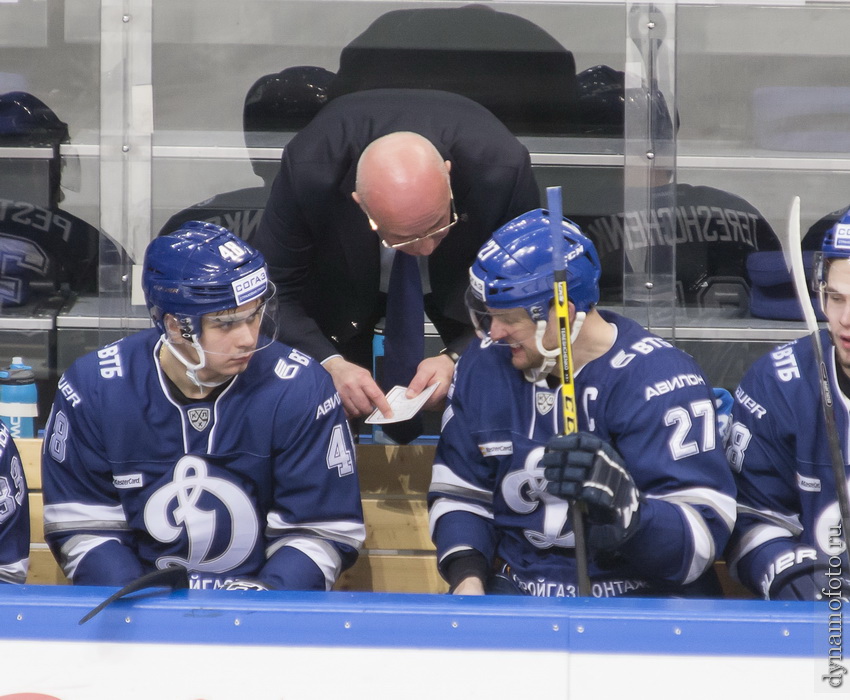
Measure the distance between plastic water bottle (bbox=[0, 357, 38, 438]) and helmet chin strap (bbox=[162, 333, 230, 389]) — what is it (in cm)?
120

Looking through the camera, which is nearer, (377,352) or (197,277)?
(197,277)

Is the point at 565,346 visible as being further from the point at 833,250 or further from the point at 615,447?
the point at 833,250

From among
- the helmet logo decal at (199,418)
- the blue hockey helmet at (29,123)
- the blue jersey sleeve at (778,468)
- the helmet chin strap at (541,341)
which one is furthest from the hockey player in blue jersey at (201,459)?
the blue hockey helmet at (29,123)

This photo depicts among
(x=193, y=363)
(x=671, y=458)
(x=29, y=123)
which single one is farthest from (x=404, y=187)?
(x=29, y=123)

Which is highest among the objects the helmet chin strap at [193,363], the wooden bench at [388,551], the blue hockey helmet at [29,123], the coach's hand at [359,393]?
the blue hockey helmet at [29,123]

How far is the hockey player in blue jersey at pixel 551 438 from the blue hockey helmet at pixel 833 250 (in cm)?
31

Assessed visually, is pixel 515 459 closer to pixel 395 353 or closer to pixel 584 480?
pixel 584 480

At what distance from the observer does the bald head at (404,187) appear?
248 cm

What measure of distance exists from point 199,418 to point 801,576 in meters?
1.26

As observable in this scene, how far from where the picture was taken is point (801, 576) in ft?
6.81

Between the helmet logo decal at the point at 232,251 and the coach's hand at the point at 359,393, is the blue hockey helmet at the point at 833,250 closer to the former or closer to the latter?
the coach's hand at the point at 359,393

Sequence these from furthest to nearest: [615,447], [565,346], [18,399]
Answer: [18,399]
[615,447]
[565,346]

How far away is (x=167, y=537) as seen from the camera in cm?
223

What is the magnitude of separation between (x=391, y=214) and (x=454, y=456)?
1.96ft
